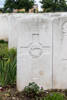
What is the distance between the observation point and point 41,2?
30328 millimetres

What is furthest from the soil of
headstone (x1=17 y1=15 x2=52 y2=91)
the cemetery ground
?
headstone (x1=17 y1=15 x2=52 y2=91)

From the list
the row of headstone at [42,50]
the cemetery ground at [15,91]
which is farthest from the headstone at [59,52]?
the cemetery ground at [15,91]

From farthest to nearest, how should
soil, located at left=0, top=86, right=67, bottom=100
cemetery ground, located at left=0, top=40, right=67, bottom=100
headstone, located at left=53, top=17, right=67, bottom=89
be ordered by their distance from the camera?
headstone, located at left=53, top=17, right=67, bottom=89 → soil, located at left=0, top=86, right=67, bottom=100 → cemetery ground, located at left=0, top=40, right=67, bottom=100

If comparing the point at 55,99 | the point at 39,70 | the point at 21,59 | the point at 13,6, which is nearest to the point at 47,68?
the point at 39,70

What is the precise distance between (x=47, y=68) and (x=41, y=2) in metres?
27.7

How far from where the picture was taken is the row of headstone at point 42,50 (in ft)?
11.0

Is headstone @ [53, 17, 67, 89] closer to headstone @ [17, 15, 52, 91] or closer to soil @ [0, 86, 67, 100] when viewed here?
headstone @ [17, 15, 52, 91]

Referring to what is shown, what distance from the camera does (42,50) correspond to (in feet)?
11.2

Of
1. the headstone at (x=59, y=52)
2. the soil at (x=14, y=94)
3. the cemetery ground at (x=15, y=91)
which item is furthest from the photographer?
the headstone at (x=59, y=52)

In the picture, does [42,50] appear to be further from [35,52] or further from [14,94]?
[14,94]

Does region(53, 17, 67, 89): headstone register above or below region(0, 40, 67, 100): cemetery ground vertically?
above

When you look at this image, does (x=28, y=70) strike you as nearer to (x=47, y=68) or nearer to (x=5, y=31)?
(x=47, y=68)

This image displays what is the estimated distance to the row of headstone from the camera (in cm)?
336

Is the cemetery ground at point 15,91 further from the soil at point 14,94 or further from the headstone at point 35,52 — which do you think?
the headstone at point 35,52
